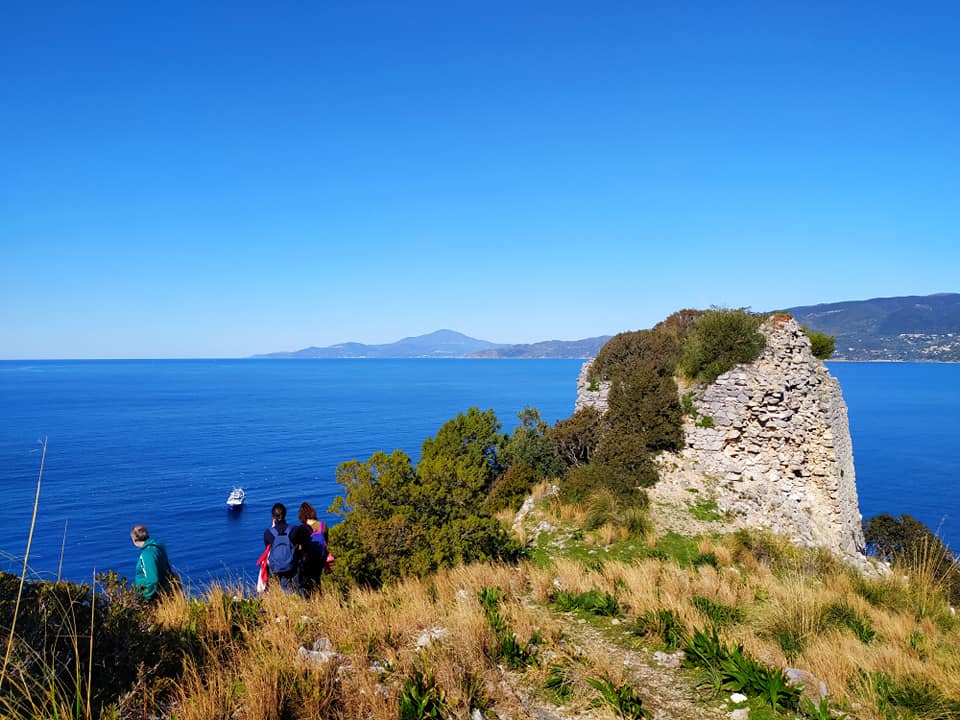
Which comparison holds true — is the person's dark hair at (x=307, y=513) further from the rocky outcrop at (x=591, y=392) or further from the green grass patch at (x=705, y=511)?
the rocky outcrop at (x=591, y=392)

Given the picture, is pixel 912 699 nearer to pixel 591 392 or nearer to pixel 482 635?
pixel 482 635

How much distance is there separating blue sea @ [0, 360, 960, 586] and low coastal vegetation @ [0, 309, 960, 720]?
1.25 m

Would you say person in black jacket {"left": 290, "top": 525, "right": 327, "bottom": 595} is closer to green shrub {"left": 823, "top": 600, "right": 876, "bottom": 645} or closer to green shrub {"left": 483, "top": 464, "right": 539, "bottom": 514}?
green shrub {"left": 823, "top": 600, "right": 876, "bottom": 645}

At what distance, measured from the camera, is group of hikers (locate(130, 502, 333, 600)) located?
730cm

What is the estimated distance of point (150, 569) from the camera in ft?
23.9

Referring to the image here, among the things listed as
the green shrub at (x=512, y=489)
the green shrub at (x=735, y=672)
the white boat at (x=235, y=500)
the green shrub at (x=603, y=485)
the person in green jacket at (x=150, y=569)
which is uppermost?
the person in green jacket at (x=150, y=569)

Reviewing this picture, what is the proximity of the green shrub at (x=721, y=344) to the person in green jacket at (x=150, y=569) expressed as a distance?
1547cm

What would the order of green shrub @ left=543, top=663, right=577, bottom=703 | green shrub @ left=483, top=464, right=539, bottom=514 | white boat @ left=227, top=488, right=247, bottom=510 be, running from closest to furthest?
green shrub @ left=543, top=663, right=577, bottom=703, green shrub @ left=483, top=464, right=539, bottom=514, white boat @ left=227, top=488, right=247, bottom=510

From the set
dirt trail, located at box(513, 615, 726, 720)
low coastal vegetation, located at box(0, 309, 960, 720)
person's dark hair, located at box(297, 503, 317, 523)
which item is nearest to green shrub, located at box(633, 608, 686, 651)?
low coastal vegetation, located at box(0, 309, 960, 720)

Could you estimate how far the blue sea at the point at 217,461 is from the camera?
35781mm

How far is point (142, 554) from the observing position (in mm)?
7324

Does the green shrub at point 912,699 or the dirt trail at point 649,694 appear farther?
the dirt trail at point 649,694

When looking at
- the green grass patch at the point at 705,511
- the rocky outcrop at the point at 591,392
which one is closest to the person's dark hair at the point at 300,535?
the green grass patch at the point at 705,511

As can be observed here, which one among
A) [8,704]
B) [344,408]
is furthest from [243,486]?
[344,408]
